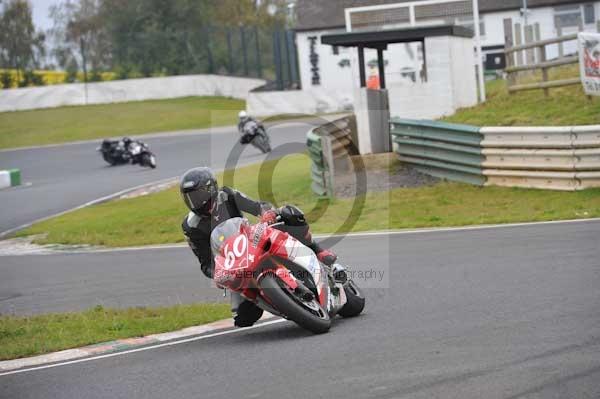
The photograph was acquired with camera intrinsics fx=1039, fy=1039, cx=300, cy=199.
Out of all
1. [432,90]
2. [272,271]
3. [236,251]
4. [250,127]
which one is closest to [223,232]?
[236,251]

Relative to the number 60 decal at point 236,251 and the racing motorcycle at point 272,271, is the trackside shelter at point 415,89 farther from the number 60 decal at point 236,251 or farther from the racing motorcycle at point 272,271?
the number 60 decal at point 236,251

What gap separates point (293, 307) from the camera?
801cm

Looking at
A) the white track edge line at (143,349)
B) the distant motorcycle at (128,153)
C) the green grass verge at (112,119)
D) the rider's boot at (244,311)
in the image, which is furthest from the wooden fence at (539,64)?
the green grass verge at (112,119)

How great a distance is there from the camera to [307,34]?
58.8 metres

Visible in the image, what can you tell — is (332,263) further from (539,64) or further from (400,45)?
(400,45)

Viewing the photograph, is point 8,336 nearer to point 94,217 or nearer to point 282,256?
point 282,256

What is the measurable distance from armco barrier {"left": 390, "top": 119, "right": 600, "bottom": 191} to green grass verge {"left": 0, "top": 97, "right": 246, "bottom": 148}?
2756cm

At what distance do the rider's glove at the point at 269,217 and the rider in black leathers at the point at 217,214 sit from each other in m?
0.02

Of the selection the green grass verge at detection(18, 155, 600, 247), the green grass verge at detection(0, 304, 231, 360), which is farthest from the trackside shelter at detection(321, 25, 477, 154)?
the green grass verge at detection(0, 304, 231, 360)

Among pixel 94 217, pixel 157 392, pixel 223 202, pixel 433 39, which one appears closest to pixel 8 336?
pixel 223 202

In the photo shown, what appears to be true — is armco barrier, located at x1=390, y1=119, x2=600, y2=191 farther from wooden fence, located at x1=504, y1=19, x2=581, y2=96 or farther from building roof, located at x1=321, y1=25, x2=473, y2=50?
wooden fence, located at x1=504, y1=19, x2=581, y2=96

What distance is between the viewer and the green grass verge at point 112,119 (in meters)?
46.1

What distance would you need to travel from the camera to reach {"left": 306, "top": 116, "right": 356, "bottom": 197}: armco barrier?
19.2 m

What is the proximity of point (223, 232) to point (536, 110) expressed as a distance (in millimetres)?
13067
